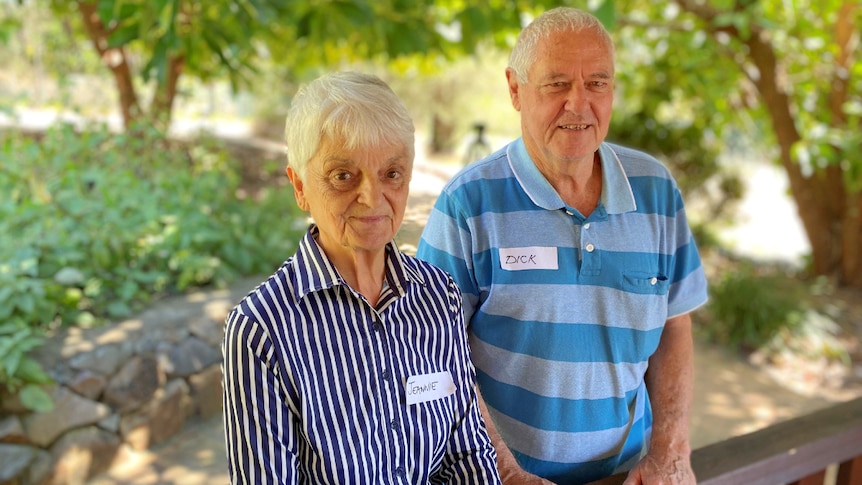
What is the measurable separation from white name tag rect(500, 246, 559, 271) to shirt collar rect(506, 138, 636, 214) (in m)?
0.08

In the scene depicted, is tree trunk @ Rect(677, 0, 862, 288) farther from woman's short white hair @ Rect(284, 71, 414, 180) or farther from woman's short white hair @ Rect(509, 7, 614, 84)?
woman's short white hair @ Rect(284, 71, 414, 180)

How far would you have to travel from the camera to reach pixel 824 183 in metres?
6.50

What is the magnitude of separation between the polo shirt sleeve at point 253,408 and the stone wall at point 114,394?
9.09 feet

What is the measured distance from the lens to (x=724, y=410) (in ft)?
14.7

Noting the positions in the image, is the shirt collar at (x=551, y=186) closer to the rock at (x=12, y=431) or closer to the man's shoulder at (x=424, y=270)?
the man's shoulder at (x=424, y=270)

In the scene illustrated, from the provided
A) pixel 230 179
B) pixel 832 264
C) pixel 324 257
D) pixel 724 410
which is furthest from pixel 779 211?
pixel 324 257

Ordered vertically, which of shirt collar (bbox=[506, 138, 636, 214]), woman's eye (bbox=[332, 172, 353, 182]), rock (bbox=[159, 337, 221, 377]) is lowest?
rock (bbox=[159, 337, 221, 377])

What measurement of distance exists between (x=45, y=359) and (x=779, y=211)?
11064 mm

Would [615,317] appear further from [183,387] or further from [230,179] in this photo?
[230,179]

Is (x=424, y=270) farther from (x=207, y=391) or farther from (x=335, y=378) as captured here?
(x=207, y=391)

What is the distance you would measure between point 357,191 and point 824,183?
668cm

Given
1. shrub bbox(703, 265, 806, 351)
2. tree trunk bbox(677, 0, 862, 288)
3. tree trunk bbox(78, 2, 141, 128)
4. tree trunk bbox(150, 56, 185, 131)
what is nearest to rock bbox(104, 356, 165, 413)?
tree trunk bbox(150, 56, 185, 131)

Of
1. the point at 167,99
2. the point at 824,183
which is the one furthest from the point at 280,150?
the point at 824,183

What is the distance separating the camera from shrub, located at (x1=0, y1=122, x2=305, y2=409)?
11.5 feet
